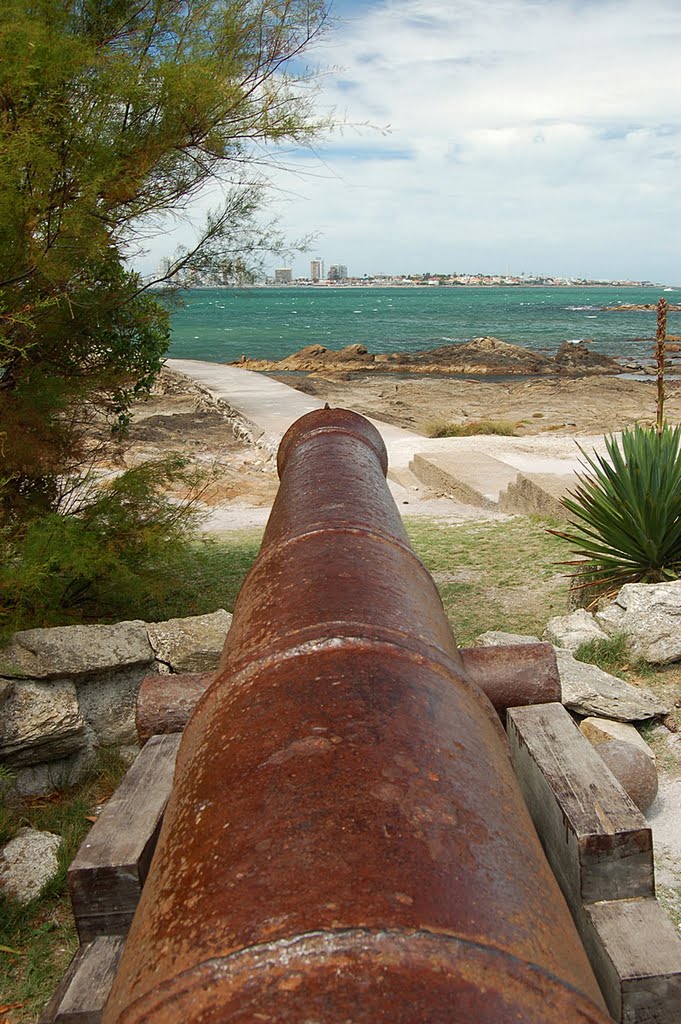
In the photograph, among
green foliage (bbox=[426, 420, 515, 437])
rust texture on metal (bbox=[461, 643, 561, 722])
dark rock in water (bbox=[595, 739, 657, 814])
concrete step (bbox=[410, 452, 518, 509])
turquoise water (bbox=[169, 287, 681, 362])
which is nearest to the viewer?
rust texture on metal (bbox=[461, 643, 561, 722])

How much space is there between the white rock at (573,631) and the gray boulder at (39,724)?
105 inches

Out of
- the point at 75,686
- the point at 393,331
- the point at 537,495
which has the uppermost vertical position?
the point at 393,331

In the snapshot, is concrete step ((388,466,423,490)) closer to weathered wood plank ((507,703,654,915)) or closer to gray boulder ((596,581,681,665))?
gray boulder ((596,581,681,665))

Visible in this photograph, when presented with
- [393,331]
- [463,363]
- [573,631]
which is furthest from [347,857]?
[393,331]

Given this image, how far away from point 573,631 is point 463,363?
34235mm

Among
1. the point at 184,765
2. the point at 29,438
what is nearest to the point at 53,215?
the point at 29,438

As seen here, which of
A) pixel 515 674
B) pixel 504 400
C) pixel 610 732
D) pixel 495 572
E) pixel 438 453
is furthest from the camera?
pixel 504 400

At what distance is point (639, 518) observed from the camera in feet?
19.8

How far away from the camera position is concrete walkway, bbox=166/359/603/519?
10.1m

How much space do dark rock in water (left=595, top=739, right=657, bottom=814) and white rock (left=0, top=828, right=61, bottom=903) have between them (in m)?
2.20

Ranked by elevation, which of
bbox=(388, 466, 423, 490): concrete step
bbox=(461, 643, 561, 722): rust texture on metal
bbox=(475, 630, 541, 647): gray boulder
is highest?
bbox=(461, 643, 561, 722): rust texture on metal

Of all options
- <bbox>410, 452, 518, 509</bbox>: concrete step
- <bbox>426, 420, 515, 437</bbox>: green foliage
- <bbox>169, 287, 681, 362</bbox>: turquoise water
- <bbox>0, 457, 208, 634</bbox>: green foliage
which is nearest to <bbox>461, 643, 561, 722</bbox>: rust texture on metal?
<bbox>0, 457, 208, 634</bbox>: green foliage

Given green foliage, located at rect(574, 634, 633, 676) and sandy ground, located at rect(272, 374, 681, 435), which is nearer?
green foliage, located at rect(574, 634, 633, 676)

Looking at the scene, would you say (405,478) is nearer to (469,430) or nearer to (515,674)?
(469,430)
